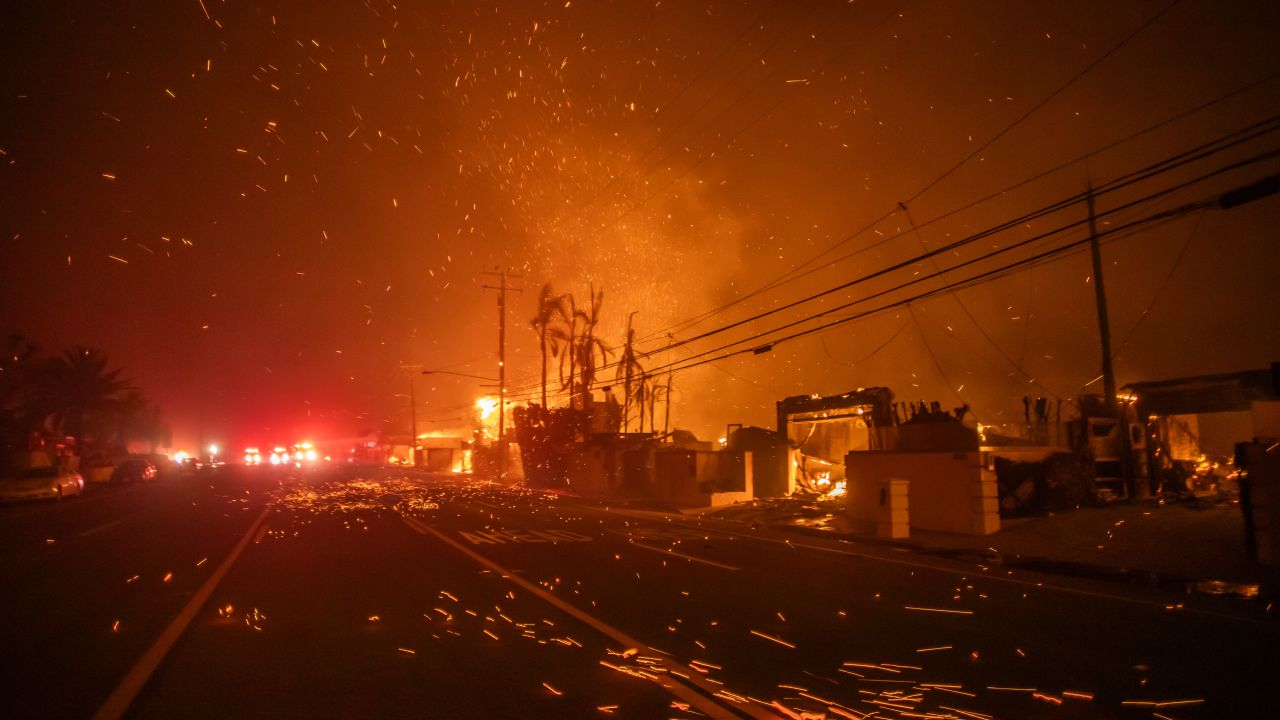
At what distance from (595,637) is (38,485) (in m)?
33.8

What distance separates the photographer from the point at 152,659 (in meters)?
6.44

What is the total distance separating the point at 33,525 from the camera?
2055 cm

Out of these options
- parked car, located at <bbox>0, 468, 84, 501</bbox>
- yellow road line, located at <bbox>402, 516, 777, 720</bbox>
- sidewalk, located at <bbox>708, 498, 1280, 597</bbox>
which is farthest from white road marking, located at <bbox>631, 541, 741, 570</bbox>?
parked car, located at <bbox>0, 468, 84, 501</bbox>

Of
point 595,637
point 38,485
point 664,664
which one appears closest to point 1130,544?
point 595,637

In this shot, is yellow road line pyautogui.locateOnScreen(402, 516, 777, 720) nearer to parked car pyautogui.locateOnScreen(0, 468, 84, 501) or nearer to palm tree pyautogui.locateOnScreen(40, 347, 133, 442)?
parked car pyautogui.locateOnScreen(0, 468, 84, 501)

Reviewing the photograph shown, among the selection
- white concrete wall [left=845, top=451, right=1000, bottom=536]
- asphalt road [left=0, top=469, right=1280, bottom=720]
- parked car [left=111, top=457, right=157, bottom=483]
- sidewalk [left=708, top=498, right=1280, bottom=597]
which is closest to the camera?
asphalt road [left=0, top=469, right=1280, bottom=720]

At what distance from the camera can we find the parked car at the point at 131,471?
47.2 meters

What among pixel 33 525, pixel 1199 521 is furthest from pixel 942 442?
pixel 33 525

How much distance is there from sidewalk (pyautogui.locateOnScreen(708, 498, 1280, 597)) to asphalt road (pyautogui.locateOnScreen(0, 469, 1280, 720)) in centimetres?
146

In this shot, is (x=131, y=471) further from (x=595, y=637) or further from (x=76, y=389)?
(x=595, y=637)

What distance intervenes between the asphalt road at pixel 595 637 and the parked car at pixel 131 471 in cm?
3967

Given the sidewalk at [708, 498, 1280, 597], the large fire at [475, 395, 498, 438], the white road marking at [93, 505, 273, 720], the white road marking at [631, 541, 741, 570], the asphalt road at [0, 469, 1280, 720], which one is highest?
the large fire at [475, 395, 498, 438]

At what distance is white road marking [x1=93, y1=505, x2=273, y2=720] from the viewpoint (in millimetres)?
5204

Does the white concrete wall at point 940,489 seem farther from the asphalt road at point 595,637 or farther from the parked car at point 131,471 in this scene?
the parked car at point 131,471
